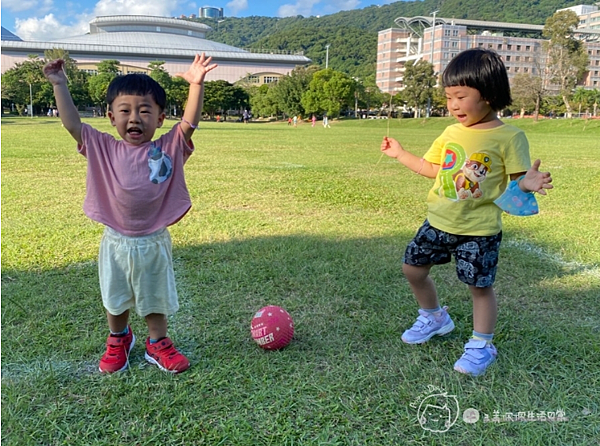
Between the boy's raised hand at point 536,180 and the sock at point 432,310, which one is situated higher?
the boy's raised hand at point 536,180

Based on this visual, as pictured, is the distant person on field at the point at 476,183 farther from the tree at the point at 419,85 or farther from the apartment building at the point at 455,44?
the apartment building at the point at 455,44

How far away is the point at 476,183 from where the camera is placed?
2303 millimetres

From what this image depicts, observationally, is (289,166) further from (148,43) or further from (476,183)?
(148,43)

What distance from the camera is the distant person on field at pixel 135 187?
87.0 inches

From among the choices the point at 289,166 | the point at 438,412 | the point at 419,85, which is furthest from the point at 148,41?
the point at 438,412

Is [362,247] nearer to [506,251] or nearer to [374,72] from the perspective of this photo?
[506,251]

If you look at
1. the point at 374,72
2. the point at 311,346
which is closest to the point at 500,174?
the point at 311,346

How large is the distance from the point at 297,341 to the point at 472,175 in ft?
3.99

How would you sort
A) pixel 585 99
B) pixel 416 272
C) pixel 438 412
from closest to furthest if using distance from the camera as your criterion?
pixel 438 412 < pixel 416 272 < pixel 585 99

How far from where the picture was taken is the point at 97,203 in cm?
228

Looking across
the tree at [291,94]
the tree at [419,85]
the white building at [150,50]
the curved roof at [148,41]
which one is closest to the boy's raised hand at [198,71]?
the tree at [419,85]

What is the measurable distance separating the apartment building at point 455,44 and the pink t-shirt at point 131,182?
77.5m

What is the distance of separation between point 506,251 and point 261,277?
2139 mm

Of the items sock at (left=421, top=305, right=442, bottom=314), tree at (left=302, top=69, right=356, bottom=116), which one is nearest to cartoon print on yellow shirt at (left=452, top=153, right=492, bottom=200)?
sock at (left=421, top=305, right=442, bottom=314)
